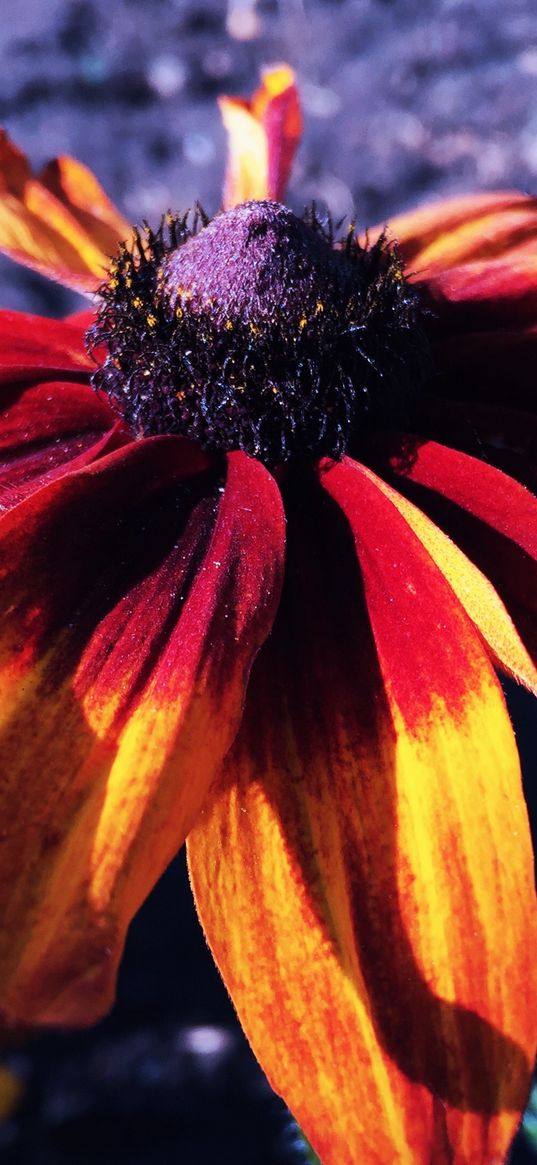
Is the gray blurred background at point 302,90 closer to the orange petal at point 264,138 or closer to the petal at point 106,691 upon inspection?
the orange petal at point 264,138

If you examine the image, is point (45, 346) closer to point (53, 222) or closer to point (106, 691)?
point (53, 222)

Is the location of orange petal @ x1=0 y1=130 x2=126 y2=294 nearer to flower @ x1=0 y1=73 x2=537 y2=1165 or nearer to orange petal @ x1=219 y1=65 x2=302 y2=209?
orange petal @ x1=219 y1=65 x2=302 y2=209

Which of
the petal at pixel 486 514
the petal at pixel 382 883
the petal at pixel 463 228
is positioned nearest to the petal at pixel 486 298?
the petal at pixel 463 228

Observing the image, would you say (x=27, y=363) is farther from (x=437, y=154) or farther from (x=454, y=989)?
(x=437, y=154)

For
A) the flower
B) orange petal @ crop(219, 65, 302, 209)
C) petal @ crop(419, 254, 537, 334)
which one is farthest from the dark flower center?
orange petal @ crop(219, 65, 302, 209)

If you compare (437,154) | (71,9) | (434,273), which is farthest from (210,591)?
(71,9)

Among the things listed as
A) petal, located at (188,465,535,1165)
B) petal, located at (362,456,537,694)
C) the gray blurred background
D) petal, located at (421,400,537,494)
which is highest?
the gray blurred background

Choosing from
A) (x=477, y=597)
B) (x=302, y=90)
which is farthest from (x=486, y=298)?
(x=302, y=90)
